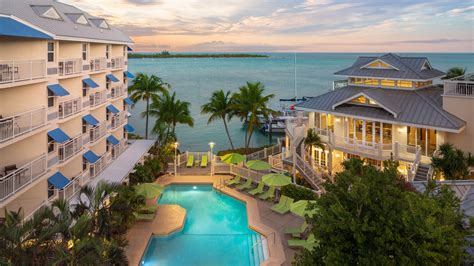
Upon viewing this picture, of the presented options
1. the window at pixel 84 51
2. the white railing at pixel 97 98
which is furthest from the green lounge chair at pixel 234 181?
the window at pixel 84 51

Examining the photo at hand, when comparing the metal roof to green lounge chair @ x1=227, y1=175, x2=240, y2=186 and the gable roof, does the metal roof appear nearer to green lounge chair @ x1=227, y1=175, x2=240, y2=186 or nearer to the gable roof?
the gable roof

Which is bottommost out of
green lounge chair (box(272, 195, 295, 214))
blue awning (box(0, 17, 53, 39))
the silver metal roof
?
green lounge chair (box(272, 195, 295, 214))

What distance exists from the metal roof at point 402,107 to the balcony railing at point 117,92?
555 inches

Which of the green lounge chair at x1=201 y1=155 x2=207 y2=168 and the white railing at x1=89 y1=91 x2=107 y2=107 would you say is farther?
the green lounge chair at x1=201 y1=155 x2=207 y2=168

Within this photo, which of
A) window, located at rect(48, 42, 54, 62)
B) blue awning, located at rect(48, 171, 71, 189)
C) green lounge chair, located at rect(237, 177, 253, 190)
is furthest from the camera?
green lounge chair, located at rect(237, 177, 253, 190)

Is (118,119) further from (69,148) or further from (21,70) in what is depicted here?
(21,70)

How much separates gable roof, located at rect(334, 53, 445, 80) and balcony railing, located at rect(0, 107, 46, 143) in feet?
68.2

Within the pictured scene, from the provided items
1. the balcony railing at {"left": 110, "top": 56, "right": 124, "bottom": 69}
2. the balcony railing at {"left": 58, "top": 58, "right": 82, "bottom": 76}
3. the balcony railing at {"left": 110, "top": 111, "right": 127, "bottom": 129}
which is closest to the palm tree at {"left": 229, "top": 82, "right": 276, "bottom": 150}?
the balcony railing at {"left": 110, "top": 111, "right": 127, "bottom": 129}

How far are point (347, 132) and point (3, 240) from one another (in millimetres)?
21265

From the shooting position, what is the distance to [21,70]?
15117 millimetres

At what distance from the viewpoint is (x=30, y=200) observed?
16.8 m

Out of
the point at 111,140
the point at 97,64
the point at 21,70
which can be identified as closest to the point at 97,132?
the point at 111,140

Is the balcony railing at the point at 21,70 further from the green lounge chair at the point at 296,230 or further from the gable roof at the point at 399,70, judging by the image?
the gable roof at the point at 399,70

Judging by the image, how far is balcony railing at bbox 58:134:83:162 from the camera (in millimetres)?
18391
